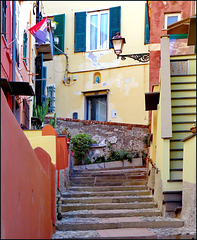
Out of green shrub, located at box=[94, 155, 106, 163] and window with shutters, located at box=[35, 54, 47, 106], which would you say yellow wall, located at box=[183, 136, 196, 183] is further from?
window with shutters, located at box=[35, 54, 47, 106]

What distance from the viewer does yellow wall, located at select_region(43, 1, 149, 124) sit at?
798 inches

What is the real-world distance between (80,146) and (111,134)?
1611 millimetres

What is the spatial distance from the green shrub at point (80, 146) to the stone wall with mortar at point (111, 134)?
A: 13.7 inches

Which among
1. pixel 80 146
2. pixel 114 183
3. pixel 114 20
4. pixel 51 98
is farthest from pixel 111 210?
pixel 114 20

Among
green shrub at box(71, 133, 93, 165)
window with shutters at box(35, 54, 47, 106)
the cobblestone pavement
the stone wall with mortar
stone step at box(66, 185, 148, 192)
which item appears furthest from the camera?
the stone wall with mortar

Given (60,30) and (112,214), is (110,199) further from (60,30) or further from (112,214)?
(60,30)

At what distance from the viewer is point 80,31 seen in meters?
21.6

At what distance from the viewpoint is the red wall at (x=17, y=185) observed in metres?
3.51

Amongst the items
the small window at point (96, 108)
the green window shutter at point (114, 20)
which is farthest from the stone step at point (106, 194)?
the green window shutter at point (114, 20)

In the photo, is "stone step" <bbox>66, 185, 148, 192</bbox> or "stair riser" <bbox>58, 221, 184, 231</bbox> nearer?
"stair riser" <bbox>58, 221, 184, 231</bbox>

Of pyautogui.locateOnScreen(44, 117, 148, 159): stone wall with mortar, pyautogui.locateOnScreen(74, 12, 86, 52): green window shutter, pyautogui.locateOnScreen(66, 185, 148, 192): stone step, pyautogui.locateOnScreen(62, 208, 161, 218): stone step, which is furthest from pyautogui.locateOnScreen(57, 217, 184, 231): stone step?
pyautogui.locateOnScreen(74, 12, 86, 52): green window shutter

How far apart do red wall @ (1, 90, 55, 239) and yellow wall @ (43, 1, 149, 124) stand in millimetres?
15022

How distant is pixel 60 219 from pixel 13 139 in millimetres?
5223

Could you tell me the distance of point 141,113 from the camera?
20078 mm
